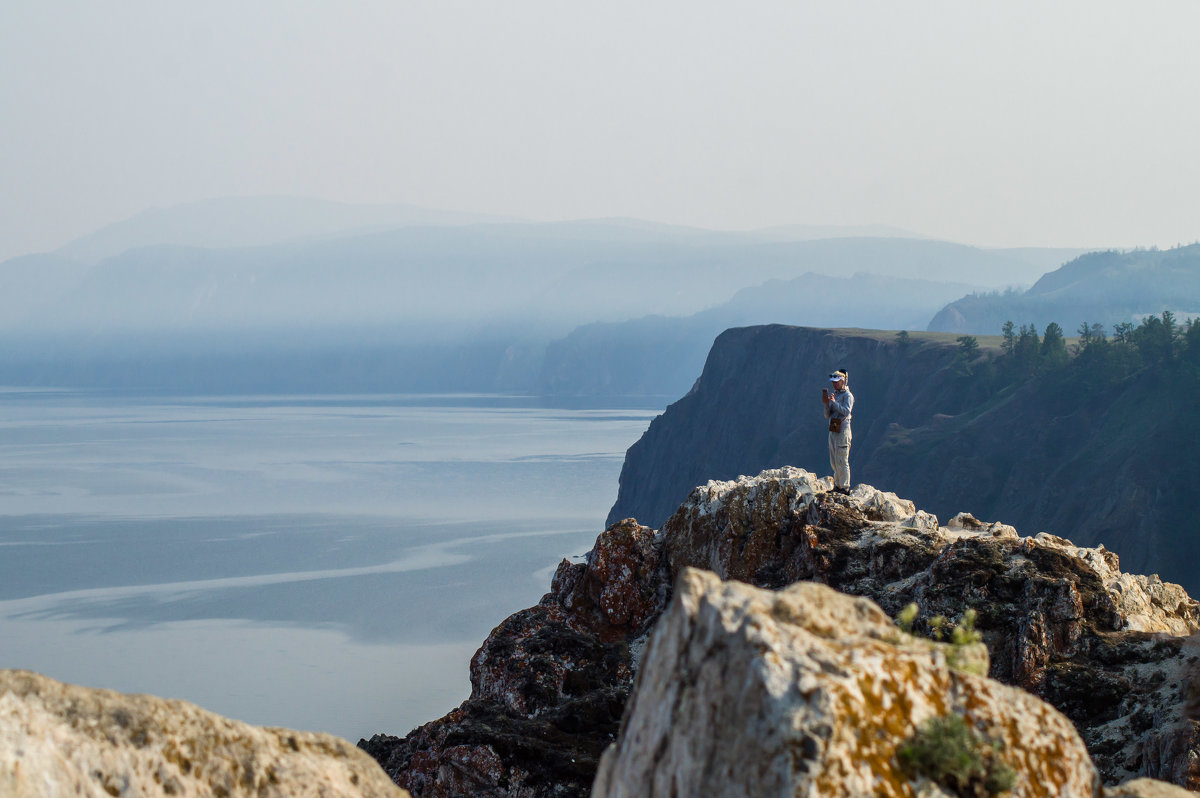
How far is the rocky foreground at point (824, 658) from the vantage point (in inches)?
283

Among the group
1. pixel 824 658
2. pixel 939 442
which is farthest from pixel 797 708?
pixel 939 442

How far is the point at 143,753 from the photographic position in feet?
27.2

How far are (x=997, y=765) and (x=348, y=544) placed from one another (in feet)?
484

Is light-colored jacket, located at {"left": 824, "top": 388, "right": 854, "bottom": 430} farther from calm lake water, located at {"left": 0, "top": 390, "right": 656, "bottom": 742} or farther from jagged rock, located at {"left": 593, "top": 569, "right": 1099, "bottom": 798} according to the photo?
calm lake water, located at {"left": 0, "top": 390, "right": 656, "bottom": 742}

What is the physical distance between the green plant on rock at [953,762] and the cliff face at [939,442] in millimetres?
86029

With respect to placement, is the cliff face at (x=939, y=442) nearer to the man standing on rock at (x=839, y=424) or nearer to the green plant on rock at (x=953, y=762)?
the man standing on rock at (x=839, y=424)

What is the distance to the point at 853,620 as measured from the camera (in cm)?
815

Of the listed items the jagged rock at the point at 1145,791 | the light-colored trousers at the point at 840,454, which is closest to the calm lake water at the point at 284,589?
the light-colored trousers at the point at 840,454

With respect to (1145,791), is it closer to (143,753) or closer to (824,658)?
(824,658)

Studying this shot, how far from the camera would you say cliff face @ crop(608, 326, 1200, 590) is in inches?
3656

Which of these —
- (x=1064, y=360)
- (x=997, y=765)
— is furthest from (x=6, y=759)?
(x=1064, y=360)

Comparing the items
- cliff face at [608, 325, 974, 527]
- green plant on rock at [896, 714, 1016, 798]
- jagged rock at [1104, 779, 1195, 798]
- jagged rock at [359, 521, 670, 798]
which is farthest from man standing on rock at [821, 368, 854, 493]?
A: cliff face at [608, 325, 974, 527]

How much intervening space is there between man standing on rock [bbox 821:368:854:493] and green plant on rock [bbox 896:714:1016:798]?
734 inches

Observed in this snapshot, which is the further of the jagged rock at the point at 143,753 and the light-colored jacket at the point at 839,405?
the light-colored jacket at the point at 839,405
